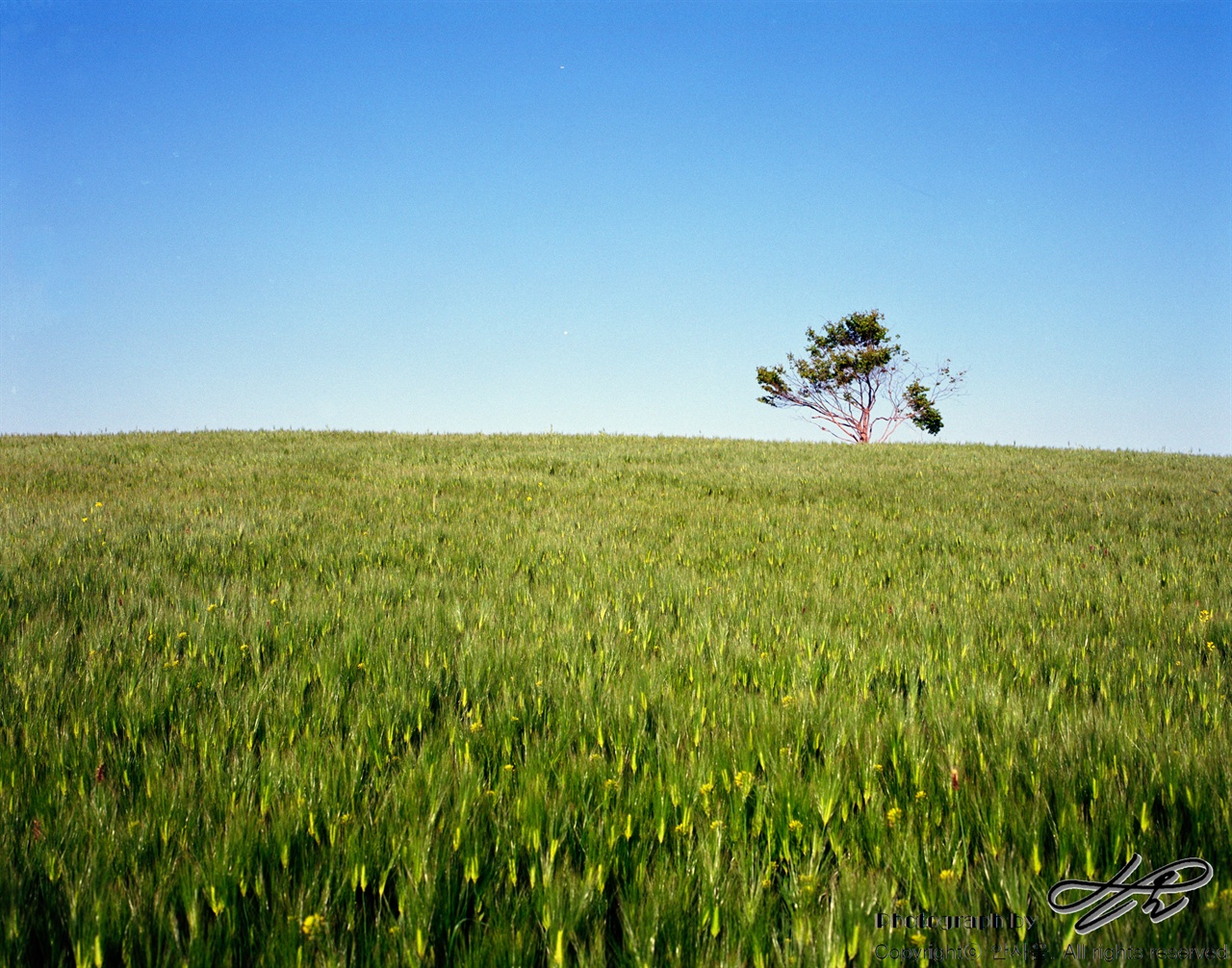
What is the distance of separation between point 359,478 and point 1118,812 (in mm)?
11640

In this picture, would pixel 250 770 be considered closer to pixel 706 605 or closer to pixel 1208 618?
pixel 706 605

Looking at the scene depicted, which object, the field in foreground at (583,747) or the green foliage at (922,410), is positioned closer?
the field in foreground at (583,747)

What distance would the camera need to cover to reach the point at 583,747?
246 centimetres

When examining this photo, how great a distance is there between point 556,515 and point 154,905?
7023 millimetres

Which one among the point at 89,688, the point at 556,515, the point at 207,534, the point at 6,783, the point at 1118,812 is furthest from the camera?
the point at 556,515

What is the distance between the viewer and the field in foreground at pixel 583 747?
1.62m

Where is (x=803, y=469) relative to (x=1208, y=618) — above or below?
above

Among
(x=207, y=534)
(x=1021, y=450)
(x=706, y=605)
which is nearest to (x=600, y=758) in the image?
(x=706, y=605)

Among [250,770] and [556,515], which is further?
[556,515]

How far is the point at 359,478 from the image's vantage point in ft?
38.8

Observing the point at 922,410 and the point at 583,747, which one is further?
the point at 922,410

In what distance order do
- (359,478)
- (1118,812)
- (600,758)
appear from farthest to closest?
1. (359,478)
2. (600,758)
3. (1118,812)

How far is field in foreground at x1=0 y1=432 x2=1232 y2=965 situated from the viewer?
5.31 feet

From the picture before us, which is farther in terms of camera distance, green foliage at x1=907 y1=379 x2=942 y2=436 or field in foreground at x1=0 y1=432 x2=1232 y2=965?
green foliage at x1=907 y1=379 x2=942 y2=436
